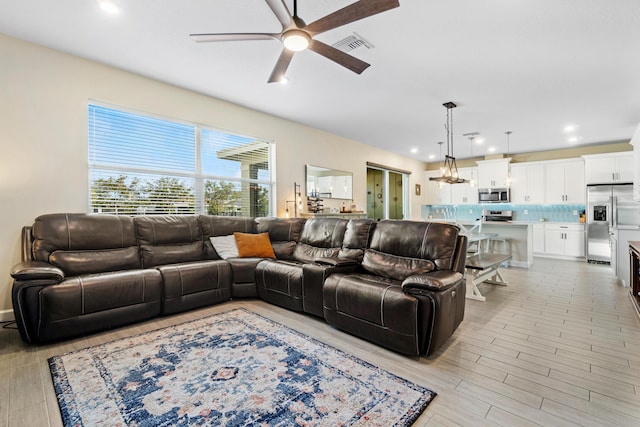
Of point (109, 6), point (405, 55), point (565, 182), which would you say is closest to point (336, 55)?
point (405, 55)

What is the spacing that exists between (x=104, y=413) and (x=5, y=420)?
503mm

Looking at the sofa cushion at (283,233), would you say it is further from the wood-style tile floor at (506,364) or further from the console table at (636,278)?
the console table at (636,278)

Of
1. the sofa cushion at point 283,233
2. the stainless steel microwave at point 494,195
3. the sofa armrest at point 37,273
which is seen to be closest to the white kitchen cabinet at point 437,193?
the stainless steel microwave at point 494,195

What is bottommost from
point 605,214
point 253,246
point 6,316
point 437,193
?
point 6,316

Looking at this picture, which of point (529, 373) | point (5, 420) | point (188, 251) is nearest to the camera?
point (5, 420)

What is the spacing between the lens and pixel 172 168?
4273 mm

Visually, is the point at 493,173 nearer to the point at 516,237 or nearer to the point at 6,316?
the point at 516,237

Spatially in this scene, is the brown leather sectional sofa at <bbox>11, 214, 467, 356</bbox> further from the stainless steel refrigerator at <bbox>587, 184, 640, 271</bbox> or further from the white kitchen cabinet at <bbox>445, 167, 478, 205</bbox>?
the white kitchen cabinet at <bbox>445, 167, 478, 205</bbox>

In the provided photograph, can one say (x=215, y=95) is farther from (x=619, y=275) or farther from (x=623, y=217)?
(x=623, y=217)

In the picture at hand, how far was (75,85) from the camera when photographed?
3.40 metres

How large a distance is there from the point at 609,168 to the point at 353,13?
790cm

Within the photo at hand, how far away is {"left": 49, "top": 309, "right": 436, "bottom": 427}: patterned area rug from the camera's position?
1.63 m

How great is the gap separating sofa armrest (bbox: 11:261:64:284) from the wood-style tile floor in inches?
22.5

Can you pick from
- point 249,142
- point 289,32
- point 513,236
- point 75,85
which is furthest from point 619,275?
point 75,85
